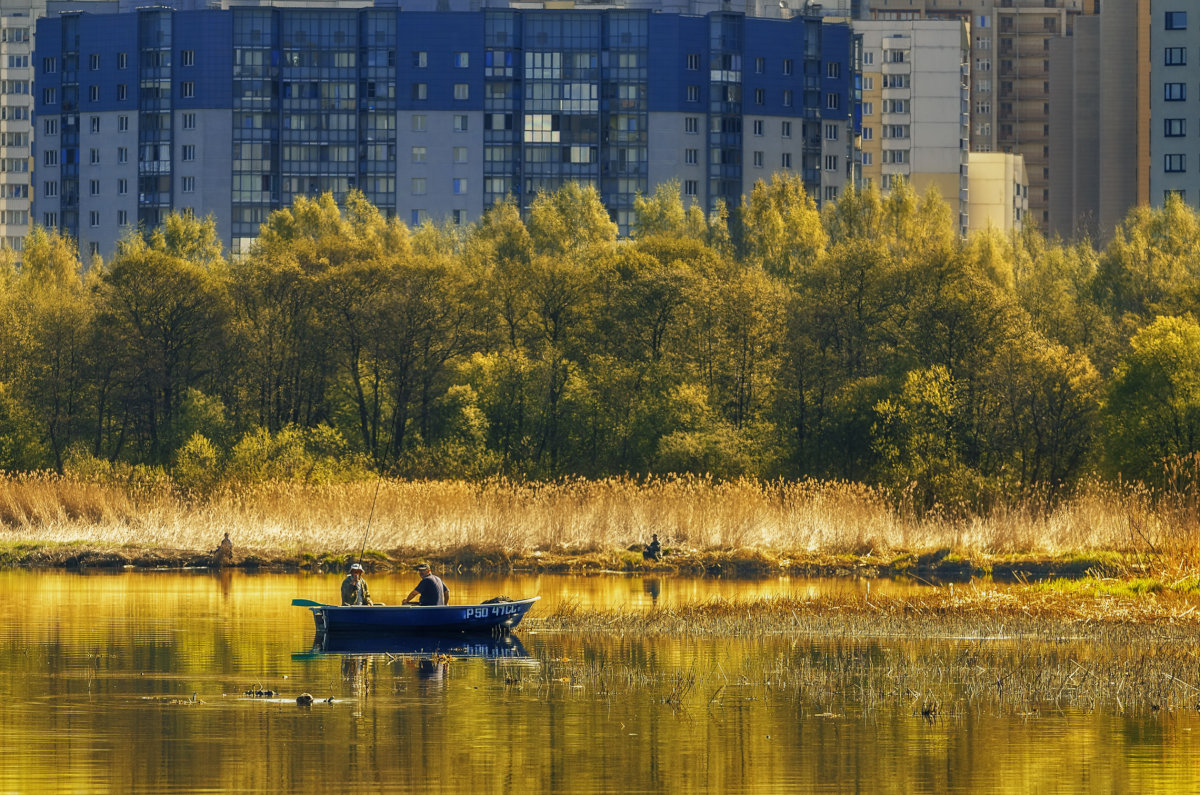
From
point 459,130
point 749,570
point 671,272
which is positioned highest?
point 459,130

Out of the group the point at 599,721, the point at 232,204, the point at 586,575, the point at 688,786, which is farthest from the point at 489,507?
the point at 232,204

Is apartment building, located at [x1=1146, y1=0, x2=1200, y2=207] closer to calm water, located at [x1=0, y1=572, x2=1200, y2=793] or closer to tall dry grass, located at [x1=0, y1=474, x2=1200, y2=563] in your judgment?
tall dry grass, located at [x1=0, y1=474, x2=1200, y2=563]

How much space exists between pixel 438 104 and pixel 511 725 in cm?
15973

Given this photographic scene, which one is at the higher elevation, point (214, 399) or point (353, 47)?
point (353, 47)

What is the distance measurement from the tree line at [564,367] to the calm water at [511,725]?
40.0m

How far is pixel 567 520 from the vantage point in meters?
68.5

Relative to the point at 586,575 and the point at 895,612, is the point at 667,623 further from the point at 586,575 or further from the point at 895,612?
the point at 586,575

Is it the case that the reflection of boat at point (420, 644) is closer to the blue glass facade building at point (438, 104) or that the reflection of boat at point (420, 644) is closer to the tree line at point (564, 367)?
the tree line at point (564, 367)

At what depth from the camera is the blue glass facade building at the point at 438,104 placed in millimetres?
184500

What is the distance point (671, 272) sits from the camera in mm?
90938

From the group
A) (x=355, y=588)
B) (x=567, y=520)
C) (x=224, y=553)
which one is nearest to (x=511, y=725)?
(x=355, y=588)

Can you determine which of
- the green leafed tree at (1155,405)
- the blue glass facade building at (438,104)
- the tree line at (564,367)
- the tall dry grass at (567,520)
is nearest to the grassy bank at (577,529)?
the tall dry grass at (567,520)

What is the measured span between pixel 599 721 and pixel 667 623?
13925 millimetres

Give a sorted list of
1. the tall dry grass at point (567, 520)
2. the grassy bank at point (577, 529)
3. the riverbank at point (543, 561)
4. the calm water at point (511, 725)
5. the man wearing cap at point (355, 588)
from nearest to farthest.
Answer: the calm water at point (511, 725)
the man wearing cap at point (355, 588)
the riverbank at point (543, 561)
the grassy bank at point (577, 529)
the tall dry grass at point (567, 520)
